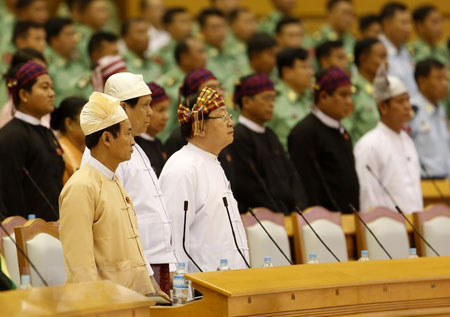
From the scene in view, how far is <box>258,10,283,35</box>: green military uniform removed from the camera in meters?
10.1

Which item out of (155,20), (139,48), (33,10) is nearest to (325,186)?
(139,48)

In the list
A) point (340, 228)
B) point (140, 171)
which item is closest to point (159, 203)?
point (140, 171)

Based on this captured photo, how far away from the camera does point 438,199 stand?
702 centimetres

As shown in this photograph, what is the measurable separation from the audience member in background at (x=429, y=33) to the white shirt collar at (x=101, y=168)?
6.17 meters

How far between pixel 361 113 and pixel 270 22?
271 cm

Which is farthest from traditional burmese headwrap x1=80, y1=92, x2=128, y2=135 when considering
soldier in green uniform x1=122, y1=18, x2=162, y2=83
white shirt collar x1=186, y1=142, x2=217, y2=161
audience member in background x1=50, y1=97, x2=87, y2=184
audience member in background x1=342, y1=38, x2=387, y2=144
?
soldier in green uniform x1=122, y1=18, x2=162, y2=83

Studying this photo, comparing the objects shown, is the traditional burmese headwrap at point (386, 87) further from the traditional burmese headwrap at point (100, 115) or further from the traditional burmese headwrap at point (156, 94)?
the traditional burmese headwrap at point (100, 115)

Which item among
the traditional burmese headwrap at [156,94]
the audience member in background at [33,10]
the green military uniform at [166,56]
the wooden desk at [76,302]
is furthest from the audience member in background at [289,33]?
the wooden desk at [76,302]

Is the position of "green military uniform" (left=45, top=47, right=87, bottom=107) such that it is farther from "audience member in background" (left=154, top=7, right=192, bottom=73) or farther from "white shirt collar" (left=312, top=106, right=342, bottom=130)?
"white shirt collar" (left=312, top=106, right=342, bottom=130)

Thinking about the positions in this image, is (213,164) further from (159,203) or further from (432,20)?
(432,20)

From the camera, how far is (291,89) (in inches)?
297

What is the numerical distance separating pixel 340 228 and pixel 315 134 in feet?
3.55

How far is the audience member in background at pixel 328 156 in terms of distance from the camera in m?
6.38

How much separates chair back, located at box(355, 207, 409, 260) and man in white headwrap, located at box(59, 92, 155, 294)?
1.85 meters
